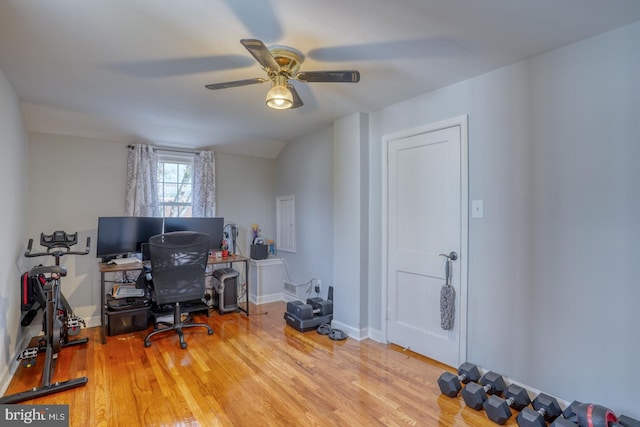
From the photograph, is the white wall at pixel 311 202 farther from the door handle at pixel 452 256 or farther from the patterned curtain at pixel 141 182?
the patterned curtain at pixel 141 182

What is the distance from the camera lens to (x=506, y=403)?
201 cm

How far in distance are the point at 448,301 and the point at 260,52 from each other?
7.62ft

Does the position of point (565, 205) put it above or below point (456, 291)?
above

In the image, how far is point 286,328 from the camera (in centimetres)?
368

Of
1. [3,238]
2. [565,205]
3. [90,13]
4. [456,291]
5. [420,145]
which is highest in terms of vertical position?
[90,13]

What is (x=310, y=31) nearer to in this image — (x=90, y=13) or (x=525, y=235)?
(x=90, y=13)

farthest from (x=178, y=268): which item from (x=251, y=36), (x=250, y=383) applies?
(x=251, y=36)

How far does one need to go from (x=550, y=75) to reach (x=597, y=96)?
0.32 m

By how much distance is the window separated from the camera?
439cm

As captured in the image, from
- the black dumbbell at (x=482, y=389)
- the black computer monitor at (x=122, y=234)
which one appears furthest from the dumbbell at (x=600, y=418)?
the black computer monitor at (x=122, y=234)

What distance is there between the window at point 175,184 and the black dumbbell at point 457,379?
12.3ft

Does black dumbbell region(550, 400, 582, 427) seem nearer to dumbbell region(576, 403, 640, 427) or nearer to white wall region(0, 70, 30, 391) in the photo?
dumbbell region(576, 403, 640, 427)

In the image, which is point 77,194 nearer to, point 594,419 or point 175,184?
point 175,184

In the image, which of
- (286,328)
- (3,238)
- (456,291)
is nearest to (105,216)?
(3,238)
